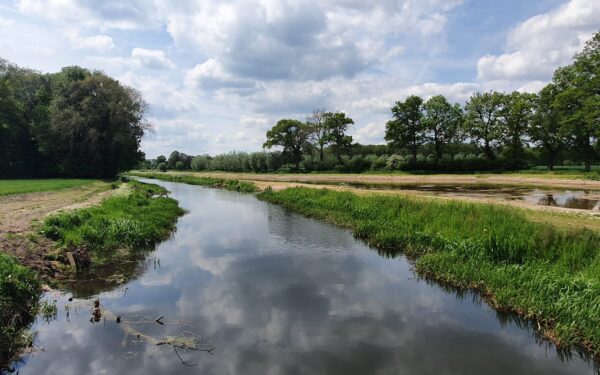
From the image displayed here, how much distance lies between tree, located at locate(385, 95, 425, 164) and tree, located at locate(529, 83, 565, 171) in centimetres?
1831

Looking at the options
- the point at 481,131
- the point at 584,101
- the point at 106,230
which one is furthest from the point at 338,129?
the point at 106,230

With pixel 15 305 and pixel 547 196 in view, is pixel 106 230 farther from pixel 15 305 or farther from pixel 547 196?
pixel 547 196

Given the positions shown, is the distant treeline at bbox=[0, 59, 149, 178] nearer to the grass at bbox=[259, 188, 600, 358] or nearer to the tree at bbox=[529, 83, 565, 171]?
the grass at bbox=[259, 188, 600, 358]

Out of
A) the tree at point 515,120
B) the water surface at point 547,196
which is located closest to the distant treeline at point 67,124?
the water surface at point 547,196

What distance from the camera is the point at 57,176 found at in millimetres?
57500

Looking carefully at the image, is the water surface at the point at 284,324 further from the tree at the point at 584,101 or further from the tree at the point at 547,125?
the tree at the point at 547,125

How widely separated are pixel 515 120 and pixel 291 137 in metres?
46.1

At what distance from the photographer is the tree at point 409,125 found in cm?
7250

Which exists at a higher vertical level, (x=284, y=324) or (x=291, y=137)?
(x=291, y=137)

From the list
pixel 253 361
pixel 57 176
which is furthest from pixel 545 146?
pixel 57 176

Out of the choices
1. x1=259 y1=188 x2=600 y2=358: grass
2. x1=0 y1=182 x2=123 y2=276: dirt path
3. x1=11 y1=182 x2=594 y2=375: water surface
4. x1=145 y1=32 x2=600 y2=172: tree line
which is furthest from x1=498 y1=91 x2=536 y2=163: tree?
x1=0 y1=182 x2=123 y2=276: dirt path

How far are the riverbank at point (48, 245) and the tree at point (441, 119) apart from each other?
61307 mm

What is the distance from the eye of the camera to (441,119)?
7138 cm

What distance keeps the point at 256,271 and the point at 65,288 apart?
18.8 feet
